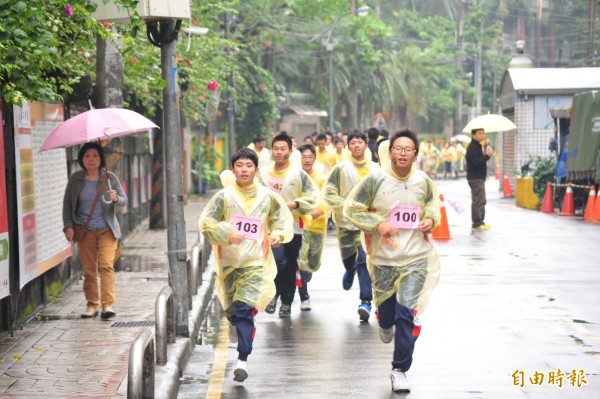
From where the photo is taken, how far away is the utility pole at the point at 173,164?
34.6ft

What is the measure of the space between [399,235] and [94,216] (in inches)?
150

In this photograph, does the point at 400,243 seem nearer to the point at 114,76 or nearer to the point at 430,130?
the point at 114,76

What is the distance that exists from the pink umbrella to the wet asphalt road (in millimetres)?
2120

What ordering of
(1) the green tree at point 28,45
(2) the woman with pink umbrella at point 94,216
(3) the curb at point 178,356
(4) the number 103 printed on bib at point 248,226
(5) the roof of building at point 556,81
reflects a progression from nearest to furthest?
(1) the green tree at point 28,45 → (3) the curb at point 178,356 → (4) the number 103 printed on bib at point 248,226 → (2) the woman with pink umbrella at point 94,216 → (5) the roof of building at point 556,81

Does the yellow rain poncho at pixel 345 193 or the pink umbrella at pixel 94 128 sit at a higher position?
the pink umbrella at pixel 94 128

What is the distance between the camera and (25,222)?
1152 centimetres

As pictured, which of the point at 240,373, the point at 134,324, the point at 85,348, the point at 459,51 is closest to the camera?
the point at 240,373

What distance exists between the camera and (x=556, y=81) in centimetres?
3409

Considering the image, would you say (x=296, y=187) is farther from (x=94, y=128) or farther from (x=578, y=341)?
(x=578, y=341)

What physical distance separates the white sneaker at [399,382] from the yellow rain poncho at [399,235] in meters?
0.52

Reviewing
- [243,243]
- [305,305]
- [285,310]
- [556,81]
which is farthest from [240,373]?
[556,81]

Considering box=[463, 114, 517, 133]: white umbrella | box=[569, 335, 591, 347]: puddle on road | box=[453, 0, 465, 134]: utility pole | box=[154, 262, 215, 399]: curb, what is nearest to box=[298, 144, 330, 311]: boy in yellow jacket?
box=[154, 262, 215, 399]: curb

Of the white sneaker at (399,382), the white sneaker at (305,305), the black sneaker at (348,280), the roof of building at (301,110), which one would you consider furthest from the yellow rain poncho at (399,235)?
the roof of building at (301,110)

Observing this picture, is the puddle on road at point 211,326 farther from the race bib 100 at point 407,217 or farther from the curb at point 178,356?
the race bib 100 at point 407,217
